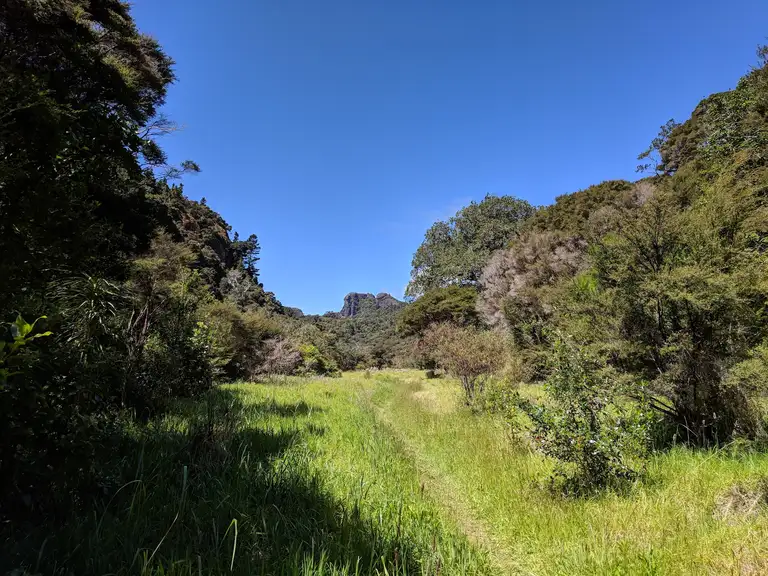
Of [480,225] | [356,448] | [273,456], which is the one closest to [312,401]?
[356,448]

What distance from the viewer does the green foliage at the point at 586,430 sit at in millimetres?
4969

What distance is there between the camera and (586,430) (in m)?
5.04

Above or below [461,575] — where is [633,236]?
above

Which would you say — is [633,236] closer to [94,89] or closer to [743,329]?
[743,329]

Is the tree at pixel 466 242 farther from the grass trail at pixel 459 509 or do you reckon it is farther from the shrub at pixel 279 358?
the grass trail at pixel 459 509

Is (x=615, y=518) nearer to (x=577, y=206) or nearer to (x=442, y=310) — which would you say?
(x=577, y=206)

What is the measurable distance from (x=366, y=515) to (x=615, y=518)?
111 inches

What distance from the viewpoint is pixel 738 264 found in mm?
6121

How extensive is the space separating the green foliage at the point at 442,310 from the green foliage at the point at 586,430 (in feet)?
94.1

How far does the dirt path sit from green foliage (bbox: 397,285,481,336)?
90.6 feet

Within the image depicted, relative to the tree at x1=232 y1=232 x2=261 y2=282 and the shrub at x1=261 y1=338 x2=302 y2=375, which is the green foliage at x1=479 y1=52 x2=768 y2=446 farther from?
the tree at x1=232 y1=232 x2=261 y2=282

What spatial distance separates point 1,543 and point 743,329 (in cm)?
906

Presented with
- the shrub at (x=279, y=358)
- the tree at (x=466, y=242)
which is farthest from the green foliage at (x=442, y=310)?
the shrub at (x=279, y=358)

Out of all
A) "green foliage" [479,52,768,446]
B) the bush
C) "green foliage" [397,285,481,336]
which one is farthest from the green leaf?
"green foliage" [397,285,481,336]
